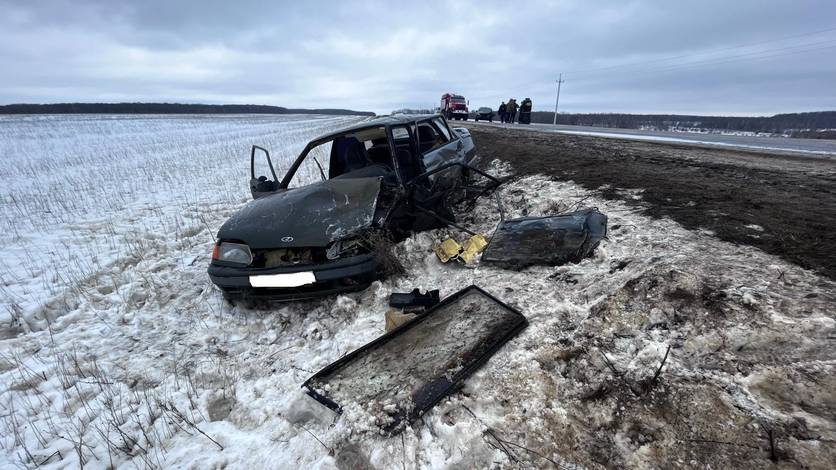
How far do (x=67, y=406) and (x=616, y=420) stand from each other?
11.0ft

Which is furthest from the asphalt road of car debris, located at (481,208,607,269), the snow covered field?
the snow covered field

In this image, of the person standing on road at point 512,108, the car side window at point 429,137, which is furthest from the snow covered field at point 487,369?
the person standing on road at point 512,108

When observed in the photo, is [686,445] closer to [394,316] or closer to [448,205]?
[394,316]

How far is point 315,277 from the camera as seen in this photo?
125 inches

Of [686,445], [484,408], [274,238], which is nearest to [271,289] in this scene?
[274,238]

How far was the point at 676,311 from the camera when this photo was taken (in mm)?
2318

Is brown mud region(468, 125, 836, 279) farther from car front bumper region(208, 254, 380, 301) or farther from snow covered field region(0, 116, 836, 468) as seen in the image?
car front bumper region(208, 254, 380, 301)

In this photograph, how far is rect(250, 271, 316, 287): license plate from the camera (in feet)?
10.4

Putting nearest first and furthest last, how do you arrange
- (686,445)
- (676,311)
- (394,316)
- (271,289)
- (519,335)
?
1. (686,445)
2. (676,311)
3. (519,335)
4. (394,316)
5. (271,289)

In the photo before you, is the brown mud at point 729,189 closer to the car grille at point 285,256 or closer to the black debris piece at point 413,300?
the black debris piece at point 413,300

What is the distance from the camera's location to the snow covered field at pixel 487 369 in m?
1.70

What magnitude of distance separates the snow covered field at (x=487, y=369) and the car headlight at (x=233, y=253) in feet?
1.68

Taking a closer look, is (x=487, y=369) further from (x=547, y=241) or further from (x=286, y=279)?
(x=286, y=279)

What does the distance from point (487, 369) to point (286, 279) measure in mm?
1887
